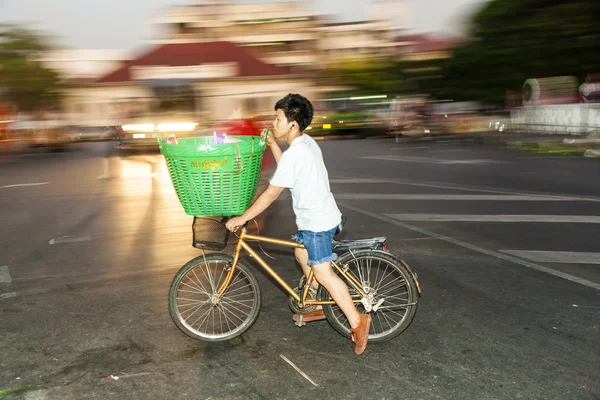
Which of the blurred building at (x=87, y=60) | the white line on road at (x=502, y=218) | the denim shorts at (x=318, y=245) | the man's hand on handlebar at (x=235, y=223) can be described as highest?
the blurred building at (x=87, y=60)

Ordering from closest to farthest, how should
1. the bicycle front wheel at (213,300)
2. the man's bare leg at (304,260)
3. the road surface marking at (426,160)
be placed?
1. the bicycle front wheel at (213,300)
2. the man's bare leg at (304,260)
3. the road surface marking at (426,160)

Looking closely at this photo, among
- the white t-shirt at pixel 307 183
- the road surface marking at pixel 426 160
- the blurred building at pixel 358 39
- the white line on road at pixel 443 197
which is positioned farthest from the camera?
the blurred building at pixel 358 39

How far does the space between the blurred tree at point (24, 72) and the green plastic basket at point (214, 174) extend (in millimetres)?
47530

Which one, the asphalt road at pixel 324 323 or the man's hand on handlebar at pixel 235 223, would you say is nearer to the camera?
the asphalt road at pixel 324 323

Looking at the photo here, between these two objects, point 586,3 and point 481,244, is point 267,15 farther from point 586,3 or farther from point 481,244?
point 481,244

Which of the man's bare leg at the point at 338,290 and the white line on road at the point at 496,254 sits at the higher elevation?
the man's bare leg at the point at 338,290

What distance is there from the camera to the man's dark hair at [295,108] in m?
4.30

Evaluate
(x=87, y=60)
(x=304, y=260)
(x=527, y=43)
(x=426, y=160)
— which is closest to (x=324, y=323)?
(x=304, y=260)

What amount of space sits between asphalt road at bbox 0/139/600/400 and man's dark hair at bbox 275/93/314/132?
63.3 inches

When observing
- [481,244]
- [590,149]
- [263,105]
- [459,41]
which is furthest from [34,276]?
[263,105]

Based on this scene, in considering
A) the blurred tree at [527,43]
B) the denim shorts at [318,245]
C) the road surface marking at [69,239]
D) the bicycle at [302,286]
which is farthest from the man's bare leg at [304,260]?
the blurred tree at [527,43]

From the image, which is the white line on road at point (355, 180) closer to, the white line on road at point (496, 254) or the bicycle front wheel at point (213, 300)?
the white line on road at point (496, 254)

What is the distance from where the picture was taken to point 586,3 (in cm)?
2375

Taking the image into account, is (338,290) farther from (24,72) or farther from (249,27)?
(249,27)
